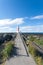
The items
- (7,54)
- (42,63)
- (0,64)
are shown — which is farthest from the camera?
(7,54)

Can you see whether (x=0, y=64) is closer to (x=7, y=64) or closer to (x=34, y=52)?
(x=7, y=64)

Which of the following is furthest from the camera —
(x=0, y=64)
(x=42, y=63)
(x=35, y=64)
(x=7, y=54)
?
(x=7, y=54)

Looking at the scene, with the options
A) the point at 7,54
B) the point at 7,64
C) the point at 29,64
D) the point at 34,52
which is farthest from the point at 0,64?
the point at 34,52

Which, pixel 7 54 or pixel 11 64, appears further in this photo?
pixel 7 54

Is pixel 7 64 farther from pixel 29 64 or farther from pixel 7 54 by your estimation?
pixel 7 54

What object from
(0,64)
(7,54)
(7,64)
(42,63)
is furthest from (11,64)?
(7,54)

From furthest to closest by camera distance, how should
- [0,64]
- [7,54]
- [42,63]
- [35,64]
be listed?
[7,54]
[0,64]
[35,64]
[42,63]

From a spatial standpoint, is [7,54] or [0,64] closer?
[0,64]
